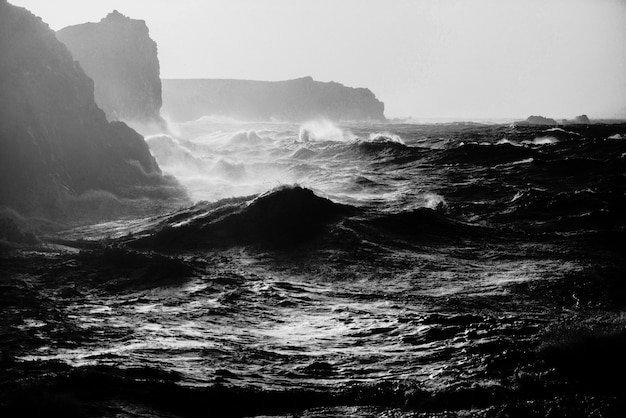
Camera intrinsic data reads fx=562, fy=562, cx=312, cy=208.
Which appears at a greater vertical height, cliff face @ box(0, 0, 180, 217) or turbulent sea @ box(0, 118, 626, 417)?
cliff face @ box(0, 0, 180, 217)

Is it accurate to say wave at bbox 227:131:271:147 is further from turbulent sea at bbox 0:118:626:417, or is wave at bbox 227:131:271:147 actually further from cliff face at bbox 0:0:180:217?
turbulent sea at bbox 0:118:626:417

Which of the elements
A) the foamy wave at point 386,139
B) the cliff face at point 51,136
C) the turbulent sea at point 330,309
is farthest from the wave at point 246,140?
the turbulent sea at point 330,309

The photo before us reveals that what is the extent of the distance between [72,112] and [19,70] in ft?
9.78

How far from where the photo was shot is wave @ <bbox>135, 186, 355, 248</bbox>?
16.3 metres

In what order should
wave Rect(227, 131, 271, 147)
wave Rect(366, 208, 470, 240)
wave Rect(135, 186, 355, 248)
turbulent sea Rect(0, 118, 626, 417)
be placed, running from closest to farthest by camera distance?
1. turbulent sea Rect(0, 118, 626, 417)
2. wave Rect(135, 186, 355, 248)
3. wave Rect(366, 208, 470, 240)
4. wave Rect(227, 131, 271, 147)

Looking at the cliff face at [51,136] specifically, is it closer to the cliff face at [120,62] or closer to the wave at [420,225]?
the wave at [420,225]

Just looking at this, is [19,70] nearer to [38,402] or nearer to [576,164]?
[38,402]

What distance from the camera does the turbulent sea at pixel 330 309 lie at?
6.46 metres

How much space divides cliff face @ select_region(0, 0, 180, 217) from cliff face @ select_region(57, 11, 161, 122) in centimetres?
2748

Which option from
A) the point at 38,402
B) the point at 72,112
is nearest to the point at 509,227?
the point at 38,402

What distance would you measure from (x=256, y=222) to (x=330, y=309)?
23.8 feet

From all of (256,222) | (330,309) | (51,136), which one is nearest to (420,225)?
(256,222)

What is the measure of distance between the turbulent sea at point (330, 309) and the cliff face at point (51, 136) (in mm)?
3110

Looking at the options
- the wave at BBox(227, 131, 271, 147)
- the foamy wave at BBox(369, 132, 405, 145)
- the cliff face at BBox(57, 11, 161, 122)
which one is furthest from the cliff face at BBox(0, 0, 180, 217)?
the wave at BBox(227, 131, 271, 147)
